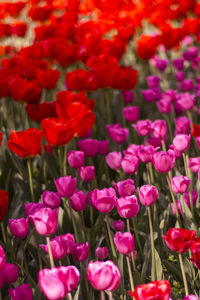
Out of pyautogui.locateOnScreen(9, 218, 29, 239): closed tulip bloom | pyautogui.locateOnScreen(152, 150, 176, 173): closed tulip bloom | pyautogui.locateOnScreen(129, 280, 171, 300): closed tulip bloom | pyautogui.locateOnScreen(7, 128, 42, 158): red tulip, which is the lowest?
pyautogui.locateOnScreen(129, 280, 171, 300): closed tulip bloom

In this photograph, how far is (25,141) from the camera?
6.51 feet

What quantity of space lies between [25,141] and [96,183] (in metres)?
0.45

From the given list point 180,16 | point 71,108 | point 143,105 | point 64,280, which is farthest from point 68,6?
point 64,280

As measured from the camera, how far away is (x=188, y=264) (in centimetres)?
164

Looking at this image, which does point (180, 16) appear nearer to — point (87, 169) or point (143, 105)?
point (143, 105)

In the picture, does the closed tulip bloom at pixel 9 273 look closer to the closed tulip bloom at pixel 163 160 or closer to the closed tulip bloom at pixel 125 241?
the closed tulip bloom at pixel 125 241

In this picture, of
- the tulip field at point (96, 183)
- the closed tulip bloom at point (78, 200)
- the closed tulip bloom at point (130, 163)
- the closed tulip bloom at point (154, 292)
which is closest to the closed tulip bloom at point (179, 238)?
the tulip field at point (96, 183)

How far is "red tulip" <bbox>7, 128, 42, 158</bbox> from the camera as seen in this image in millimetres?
1960

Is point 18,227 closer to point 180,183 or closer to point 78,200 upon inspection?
point 78,200

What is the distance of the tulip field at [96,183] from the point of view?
137cm

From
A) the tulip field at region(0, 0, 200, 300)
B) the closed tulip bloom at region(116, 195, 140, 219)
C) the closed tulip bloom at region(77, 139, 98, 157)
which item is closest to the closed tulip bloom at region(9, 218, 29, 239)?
the tulip field at region(0, 0, 200, 300)

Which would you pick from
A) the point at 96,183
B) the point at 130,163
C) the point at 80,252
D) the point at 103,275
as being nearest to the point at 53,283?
the point at 103,275

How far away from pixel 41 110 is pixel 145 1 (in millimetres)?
2618

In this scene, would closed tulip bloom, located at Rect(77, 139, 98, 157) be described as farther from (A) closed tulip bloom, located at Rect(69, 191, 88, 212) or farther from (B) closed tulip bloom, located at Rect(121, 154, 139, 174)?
(A) closed tulip bloom, located at Rect(69, 191, 88, 212)
